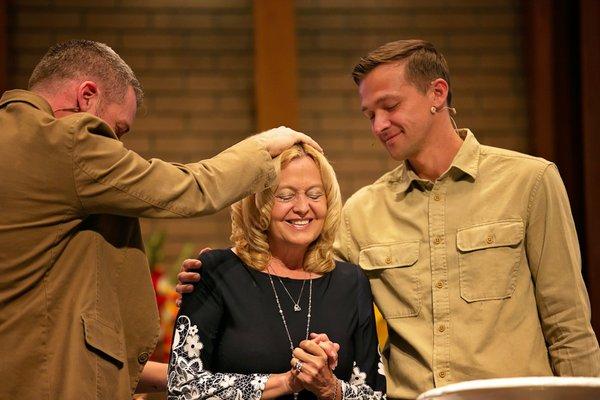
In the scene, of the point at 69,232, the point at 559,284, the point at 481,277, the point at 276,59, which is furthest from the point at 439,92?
the point at 276,59

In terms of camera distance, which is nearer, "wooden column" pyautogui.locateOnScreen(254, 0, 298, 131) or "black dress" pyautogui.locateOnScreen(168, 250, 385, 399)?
"black dress" pyautogui.locateOnScreen(168, 250, 385, 399)

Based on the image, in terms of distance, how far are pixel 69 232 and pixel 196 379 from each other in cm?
57

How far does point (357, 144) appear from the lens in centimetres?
650

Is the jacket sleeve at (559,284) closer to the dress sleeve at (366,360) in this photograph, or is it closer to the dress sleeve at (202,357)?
the dress sleeve at (366,360)

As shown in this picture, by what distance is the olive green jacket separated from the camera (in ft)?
7.84

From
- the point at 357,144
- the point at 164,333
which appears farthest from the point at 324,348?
the point at 357,144

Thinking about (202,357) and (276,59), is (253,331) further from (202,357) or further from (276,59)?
(276,59)

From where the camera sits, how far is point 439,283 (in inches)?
115

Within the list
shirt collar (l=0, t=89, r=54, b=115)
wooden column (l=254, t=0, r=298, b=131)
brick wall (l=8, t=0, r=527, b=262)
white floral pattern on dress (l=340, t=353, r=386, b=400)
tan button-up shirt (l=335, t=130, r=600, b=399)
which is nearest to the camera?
shirt collar (l=0, t=89, r=54, b=115)

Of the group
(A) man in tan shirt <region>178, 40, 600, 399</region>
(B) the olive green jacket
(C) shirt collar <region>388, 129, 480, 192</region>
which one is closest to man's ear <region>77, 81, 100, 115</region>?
(B) the olive green jacket

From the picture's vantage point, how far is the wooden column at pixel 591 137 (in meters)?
5.63

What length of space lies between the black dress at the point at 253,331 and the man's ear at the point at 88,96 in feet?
1.94

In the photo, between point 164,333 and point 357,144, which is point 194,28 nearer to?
point 357,144

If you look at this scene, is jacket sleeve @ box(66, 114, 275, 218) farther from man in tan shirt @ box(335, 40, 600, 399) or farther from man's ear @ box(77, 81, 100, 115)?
man in tan shirt @ box(335, 40, 600, 399)
